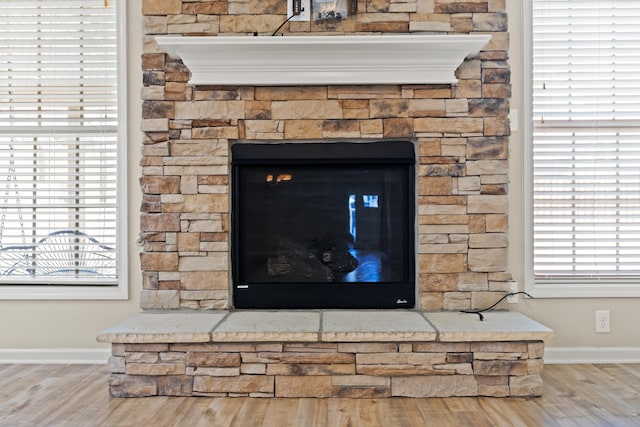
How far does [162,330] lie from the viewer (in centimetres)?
218

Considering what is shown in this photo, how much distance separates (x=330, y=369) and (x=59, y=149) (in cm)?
190

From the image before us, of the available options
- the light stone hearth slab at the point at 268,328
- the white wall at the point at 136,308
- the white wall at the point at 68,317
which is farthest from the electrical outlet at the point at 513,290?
the white wall at the point at 68,317

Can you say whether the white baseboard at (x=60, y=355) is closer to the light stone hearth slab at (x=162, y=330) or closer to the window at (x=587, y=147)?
the light stone hearth slab at (x=162, y=330)

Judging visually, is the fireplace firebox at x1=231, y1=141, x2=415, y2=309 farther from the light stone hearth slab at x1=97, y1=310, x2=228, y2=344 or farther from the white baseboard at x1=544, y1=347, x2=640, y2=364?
the white baseboard at x1=544, y1=347, x2=640, y2=364

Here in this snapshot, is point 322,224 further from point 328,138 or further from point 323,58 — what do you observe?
point 323,58

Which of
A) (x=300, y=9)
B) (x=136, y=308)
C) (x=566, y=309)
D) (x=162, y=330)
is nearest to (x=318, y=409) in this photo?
(x=162, y=330)

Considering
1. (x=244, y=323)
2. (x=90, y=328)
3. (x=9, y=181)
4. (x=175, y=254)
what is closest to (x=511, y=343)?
(x=244, y=323)

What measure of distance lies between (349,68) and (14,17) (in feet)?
6.16

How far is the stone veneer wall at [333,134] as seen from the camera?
2.56 meters

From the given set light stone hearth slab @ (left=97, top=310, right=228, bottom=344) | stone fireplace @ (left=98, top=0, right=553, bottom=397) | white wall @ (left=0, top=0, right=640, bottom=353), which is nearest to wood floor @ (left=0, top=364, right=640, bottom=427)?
light stone hearth slab @ (left=97, top=310, right=228, bottom=344)

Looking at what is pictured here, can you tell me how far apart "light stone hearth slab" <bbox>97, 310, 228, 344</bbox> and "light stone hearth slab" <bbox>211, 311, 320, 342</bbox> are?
2.7 inches

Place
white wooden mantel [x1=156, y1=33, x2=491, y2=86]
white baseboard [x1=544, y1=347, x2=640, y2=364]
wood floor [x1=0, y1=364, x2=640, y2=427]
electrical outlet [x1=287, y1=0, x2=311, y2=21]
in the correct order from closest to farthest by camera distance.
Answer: wood floor [x1=0, y1=364, x2=640, y2=427], white wooden mantel [x1=156, y1=33, x2=491, y2=86], electrical outlet [x1=287, y1=0, x2=311, y2=21], white baseboard [x1=544, y1=347, x2=640, y2=364]

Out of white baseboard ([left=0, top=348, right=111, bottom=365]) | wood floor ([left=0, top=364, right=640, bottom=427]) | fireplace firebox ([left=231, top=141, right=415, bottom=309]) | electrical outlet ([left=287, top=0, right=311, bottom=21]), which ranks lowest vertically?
wood floor ([left=0, top=364, right=640, bottom=427])

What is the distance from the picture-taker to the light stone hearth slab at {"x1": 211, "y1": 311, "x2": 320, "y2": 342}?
2143 millimetres
